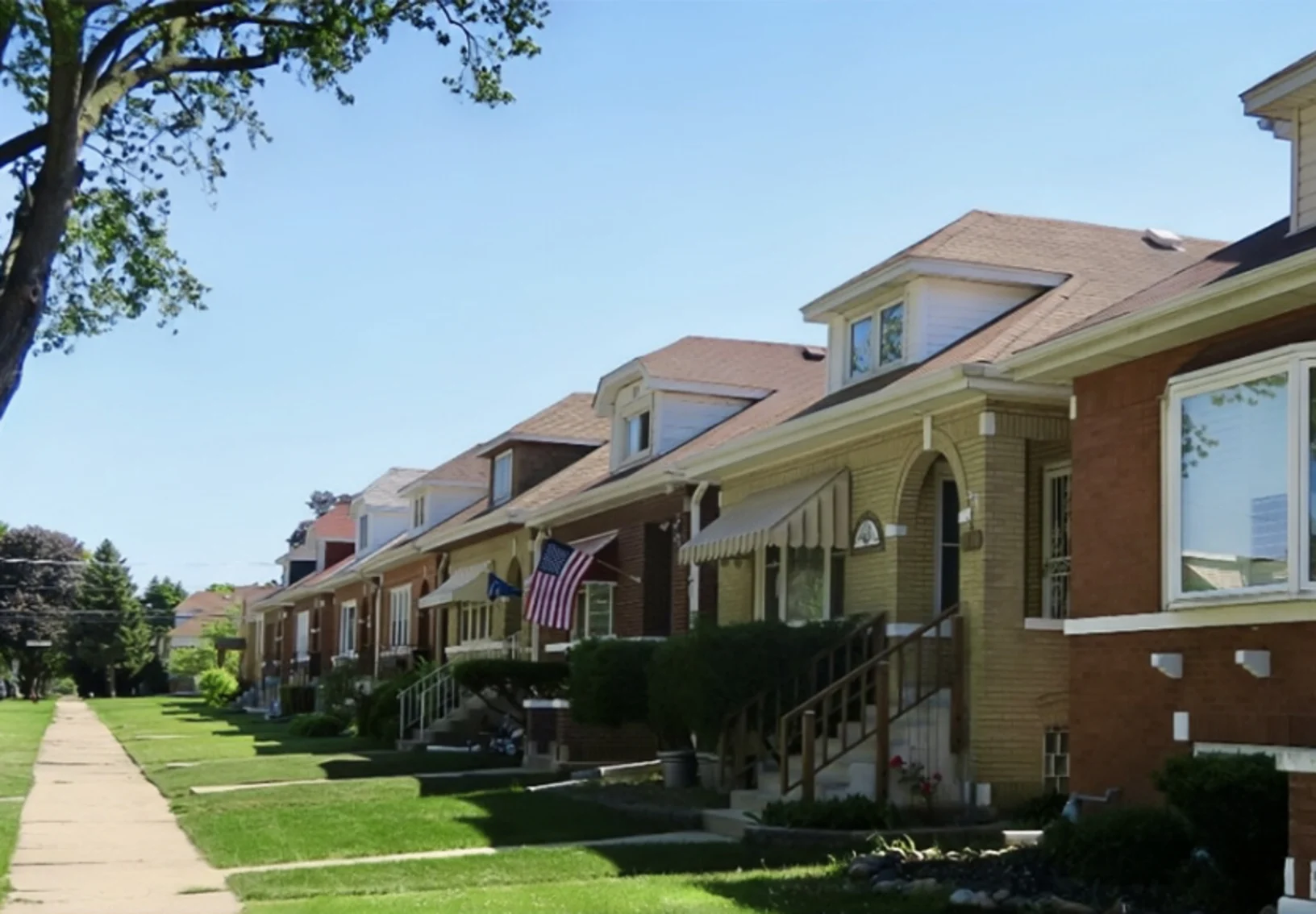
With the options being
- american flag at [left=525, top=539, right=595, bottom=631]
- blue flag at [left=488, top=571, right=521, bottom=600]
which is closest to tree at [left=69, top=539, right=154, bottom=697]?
blue flag at [left=488, top=571, right=521, bottom=600]

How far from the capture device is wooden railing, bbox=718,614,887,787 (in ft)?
59.6

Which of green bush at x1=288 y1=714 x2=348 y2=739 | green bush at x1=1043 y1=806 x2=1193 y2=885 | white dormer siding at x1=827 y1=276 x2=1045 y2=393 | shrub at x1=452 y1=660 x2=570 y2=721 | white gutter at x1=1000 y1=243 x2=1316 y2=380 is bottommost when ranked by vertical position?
green bush at x1=288 y1=714 x2=348 y2=739

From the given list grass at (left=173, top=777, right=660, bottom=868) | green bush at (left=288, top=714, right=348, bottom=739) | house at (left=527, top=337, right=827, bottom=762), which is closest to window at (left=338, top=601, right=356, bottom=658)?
green bush at (left=288, top=714, right=348, bottom=739)

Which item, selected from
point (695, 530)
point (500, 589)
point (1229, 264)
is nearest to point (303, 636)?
point (500, 589)

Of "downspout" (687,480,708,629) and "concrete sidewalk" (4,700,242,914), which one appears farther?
"downspout" (687,480,708,629)

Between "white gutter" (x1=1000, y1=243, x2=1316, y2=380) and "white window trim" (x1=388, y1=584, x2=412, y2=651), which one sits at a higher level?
"white gutter" (x1=1000, y1=243, x2=1316, y2=380)

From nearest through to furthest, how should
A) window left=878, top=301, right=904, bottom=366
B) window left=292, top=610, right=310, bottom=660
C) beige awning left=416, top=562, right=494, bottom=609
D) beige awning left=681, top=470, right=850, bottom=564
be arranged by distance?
beige awning left=681, top=470, right=850, bottom=564 < window left=878, top=301, right=904, bottom=366 < beige awning left=416, top=562, right=494, bottom=609 < window left=292, top=610, right=310, bottom=660

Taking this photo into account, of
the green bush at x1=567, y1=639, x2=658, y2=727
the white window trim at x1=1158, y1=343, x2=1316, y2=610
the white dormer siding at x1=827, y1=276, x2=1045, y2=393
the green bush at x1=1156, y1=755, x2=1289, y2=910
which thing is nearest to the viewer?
the green bush at x1=1156, y1=755, x2=1289, y2=910

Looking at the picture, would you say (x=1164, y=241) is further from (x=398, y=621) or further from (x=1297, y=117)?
(x=398, y=621)

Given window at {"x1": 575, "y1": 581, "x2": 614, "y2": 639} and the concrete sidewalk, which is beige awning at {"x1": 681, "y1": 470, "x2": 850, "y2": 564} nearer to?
the concrete sidewalk

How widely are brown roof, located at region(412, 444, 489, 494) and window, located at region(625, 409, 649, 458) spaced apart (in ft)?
42.8

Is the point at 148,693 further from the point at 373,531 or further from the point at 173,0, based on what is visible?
the point at 173,0

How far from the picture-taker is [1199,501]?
13008mm

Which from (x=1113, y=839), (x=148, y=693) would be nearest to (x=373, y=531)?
(x=1113, y=839)
